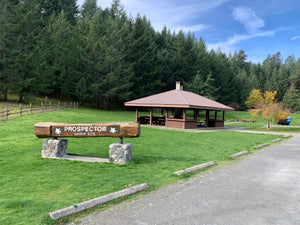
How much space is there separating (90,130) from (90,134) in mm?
137

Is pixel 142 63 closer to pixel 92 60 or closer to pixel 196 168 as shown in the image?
pixel 92 60

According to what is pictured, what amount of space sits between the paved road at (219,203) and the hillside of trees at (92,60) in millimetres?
32912

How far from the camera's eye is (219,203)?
4367mm

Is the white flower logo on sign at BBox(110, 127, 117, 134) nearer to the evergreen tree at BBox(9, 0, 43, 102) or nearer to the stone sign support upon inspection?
the stone sign support

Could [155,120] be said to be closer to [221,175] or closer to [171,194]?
[221,175]

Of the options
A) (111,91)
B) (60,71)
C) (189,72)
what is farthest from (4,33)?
(189,72)

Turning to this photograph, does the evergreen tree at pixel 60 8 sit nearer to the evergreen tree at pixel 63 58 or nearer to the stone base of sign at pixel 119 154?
the evergreen tree at pixel 63 58

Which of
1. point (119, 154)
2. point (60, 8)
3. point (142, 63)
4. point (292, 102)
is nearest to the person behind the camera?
point (119, 154)

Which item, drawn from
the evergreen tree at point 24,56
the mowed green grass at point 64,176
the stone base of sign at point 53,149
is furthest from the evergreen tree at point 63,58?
the stone base of sign at point 53,149

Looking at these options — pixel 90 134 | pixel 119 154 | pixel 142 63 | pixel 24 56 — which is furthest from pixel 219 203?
pixel 142 63

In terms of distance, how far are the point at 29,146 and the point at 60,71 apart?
120ft

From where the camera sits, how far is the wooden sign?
7.31 metres

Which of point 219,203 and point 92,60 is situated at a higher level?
point 92,60

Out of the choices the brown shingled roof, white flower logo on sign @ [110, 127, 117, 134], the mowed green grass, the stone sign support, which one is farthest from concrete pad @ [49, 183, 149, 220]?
the brown shingled roof
